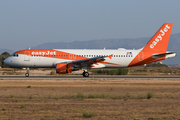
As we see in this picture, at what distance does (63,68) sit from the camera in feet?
121

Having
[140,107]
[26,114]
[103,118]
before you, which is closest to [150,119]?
[103,118]

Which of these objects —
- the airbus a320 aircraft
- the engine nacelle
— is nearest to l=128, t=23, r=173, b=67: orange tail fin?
the airbus a320 aircraft

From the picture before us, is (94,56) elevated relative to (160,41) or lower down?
lower down

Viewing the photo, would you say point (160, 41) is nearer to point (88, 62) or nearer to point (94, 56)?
point (94, 56)

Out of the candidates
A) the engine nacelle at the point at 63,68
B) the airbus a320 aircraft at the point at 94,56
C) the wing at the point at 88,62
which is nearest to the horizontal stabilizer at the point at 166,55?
the airbus a320 aircraft at the point at 94,56

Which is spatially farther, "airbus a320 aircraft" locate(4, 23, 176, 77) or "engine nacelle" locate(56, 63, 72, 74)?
"airbus a320 aircraft" locate(4, 23, 176, 77)

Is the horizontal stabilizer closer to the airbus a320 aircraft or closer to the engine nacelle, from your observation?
the airbus a320 aircraft

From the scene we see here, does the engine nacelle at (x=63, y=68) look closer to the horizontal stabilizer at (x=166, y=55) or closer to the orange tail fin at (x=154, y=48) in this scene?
the orange tail fin at (x=154, y=48)

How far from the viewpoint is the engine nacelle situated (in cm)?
3688

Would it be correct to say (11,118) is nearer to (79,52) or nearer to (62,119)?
(62,119)

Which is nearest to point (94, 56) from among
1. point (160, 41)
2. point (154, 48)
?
point (154, 48)

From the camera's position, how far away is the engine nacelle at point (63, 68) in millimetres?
36875

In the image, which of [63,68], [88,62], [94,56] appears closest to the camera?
[63,68]

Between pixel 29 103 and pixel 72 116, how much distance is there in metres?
4.40
